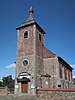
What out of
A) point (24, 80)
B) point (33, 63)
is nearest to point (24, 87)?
point (24, 80)

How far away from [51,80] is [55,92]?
8.81 meters

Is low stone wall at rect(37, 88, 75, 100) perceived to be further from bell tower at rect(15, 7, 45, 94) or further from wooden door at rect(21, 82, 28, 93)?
wooden door at rect(21, 82, 28, 93)

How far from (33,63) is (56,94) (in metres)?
9.05

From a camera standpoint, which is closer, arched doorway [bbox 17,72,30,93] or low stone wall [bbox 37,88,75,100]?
low stone wall [bbox 37,88,75,100]

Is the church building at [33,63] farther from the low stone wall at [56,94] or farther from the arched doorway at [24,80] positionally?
the low stone wall at [56,94]

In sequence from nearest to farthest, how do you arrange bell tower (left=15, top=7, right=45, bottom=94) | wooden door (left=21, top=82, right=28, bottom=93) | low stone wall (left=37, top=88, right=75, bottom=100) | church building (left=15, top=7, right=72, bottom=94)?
low stone wall (left=37, top=88, right=75, bottom=100) → bell tower (left=15, top=7, right=45, bottom=94) → church building (left=15, top=7, right=72, bottom=94) → wooden door (left=21, top=82, right=28, bottom=93)

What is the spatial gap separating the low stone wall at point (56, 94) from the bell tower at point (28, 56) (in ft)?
20.5

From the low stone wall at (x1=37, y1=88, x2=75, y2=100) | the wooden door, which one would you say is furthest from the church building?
the low stone wall at (x1=37, y1=88, x2=75, y2=100)

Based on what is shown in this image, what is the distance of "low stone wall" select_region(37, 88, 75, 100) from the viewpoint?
555 inches

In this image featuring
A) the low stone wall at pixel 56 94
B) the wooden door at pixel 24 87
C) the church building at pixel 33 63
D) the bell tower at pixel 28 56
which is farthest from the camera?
the wooden door at pixel 24 87

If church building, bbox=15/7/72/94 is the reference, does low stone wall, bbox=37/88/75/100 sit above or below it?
below

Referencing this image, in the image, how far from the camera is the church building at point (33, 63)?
74.7 feet

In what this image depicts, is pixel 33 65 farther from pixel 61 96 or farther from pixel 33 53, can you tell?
pixel 61 96

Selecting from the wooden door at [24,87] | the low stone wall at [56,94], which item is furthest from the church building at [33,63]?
the low stone wall at [56,94]
